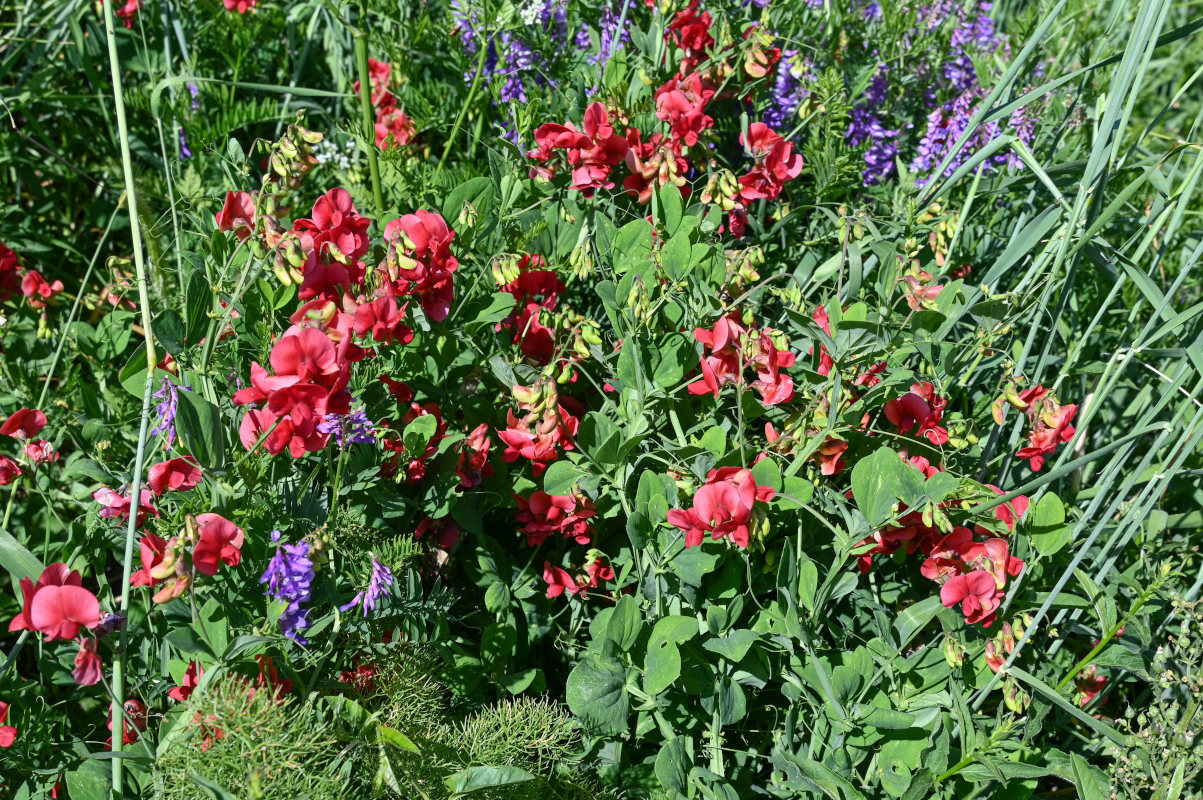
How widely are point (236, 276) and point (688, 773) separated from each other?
0.90m

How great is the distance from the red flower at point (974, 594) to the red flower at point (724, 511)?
0.87 feet

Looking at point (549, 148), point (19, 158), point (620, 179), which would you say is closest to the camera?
point (549, 148)

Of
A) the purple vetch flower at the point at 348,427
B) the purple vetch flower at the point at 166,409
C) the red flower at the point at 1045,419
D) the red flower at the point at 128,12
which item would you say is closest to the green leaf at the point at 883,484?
the red flower at the point at 1045,419

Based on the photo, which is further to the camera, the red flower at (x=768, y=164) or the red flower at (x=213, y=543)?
the red flower at (x=768, y=164)

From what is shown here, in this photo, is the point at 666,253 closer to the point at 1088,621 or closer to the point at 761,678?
the point at 761,678

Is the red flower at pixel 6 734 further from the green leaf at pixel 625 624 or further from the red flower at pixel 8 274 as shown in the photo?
the red flower at pixel 8 274

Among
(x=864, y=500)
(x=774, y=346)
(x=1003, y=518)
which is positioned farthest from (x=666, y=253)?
(x=1003, y=518)

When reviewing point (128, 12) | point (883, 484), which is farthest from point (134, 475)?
point (128, 12)

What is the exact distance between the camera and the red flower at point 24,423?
132cm

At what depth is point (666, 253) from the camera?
127 cm

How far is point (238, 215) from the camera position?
120cm

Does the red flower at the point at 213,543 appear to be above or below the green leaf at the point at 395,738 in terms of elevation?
above

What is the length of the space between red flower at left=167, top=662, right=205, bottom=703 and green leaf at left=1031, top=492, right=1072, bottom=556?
1.07 metres

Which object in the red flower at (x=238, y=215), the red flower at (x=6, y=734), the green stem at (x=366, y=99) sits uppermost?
the green stem at (x=366, y=99)
